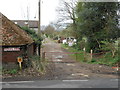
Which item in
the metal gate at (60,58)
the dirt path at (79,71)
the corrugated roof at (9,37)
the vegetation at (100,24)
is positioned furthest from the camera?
the vegetation at (100,24)

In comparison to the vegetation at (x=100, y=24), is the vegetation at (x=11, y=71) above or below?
below

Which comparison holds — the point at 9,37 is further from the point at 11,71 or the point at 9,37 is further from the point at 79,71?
the point at 79,71

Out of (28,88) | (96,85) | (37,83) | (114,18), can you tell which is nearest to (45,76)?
(37,83)

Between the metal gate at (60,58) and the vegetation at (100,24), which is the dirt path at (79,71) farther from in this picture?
the vegetation at (100,24)

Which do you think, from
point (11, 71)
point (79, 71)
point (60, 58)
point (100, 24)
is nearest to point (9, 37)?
point (11, 71)

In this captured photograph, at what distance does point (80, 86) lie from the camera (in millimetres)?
7758

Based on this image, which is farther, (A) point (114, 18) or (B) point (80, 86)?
(A) point (114, 18)

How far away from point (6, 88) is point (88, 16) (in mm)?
14403

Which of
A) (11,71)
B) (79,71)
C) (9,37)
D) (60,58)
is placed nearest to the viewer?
(11,71)

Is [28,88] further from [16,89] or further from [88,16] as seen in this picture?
[88,16]

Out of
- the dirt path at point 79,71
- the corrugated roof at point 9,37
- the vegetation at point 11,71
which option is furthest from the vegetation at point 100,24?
the vegetation at point 11,71

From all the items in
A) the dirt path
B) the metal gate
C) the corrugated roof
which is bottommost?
the dirt path

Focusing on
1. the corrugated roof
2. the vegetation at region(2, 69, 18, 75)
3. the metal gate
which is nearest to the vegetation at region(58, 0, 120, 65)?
the metal gate

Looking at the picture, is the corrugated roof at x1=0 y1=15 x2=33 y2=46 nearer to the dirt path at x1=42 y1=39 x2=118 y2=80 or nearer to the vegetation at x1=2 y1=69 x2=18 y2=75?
the vegetation at x1=2 y1=69 x2=18 y2=75
